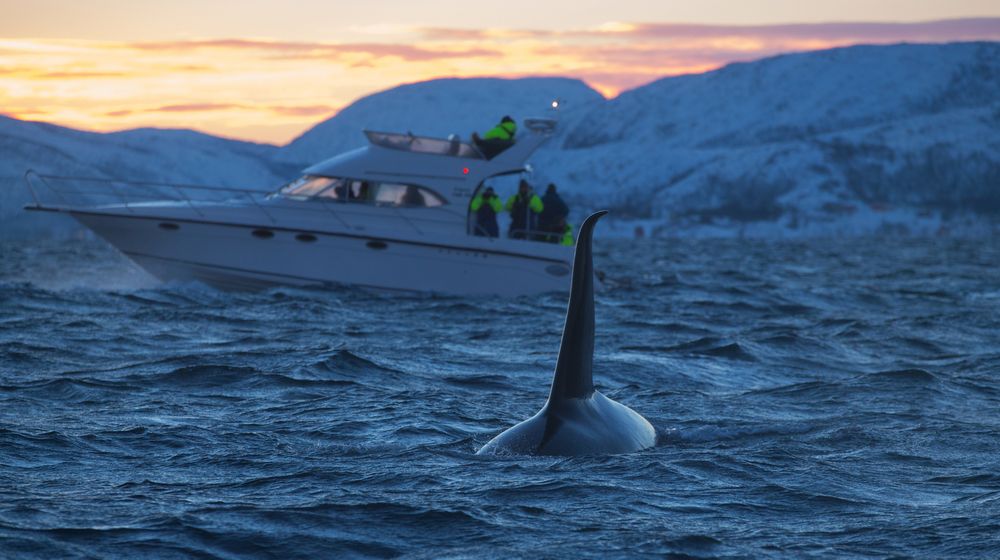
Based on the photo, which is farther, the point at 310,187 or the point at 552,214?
the point at 552,214

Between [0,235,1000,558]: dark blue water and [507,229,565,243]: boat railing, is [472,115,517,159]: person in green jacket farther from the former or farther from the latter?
[0,235,1000,558]: dark blue water

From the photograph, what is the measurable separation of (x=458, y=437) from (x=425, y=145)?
15300 millimetres

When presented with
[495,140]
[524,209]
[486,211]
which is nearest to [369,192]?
[486,211]

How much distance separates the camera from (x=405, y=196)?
80.9ft

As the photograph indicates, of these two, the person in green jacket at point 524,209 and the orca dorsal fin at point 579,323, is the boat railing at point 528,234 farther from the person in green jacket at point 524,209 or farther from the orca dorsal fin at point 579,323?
the orca dorsal fin at point 579,323

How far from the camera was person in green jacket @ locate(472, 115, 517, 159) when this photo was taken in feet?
84.1

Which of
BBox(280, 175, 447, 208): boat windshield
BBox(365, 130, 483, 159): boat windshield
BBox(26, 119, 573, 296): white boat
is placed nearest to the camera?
BBox(26, 119, 573, 296): white boat

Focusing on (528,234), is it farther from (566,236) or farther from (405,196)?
(405,196)

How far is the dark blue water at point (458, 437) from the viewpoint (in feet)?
23.9

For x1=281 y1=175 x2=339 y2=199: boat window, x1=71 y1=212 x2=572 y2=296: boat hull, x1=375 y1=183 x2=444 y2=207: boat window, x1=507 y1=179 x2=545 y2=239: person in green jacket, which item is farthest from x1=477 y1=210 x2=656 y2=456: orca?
x1=281 y1=175 x2=339 y2=199: boat window

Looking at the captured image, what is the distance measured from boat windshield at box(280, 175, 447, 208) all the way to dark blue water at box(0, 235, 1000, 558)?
10.7 feet

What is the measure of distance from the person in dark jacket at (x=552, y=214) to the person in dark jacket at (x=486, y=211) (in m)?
0.96

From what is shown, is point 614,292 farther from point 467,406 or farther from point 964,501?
point 964,501

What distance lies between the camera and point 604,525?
24.7 ft
